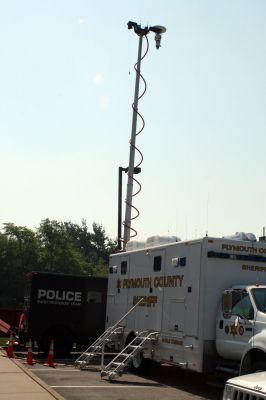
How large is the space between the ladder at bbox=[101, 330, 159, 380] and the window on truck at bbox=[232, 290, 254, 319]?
278 centimetres

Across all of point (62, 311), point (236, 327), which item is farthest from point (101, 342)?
point (236, 327)

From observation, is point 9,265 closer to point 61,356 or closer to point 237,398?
point 61,356

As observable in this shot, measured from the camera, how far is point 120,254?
15781mm

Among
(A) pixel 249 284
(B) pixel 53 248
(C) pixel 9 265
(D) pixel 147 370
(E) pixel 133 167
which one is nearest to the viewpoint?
(A) pixel 249 284

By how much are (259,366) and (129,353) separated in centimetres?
530

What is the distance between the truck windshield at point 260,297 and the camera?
1029 centimetres

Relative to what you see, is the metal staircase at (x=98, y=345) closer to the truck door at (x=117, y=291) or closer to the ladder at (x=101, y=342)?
the ladder at (x=101, y=342)

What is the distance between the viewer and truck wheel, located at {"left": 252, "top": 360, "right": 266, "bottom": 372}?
928cm

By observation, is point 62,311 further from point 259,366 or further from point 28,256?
point 28,256

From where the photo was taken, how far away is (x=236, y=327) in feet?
34.7

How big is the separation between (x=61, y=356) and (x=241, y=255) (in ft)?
27.3

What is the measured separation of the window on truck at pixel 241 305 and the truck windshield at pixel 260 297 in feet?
0.44

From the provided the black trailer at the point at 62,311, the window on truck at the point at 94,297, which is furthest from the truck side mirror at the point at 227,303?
the window on truck at the point at 94,297

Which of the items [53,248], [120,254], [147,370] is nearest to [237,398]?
[147,370]
